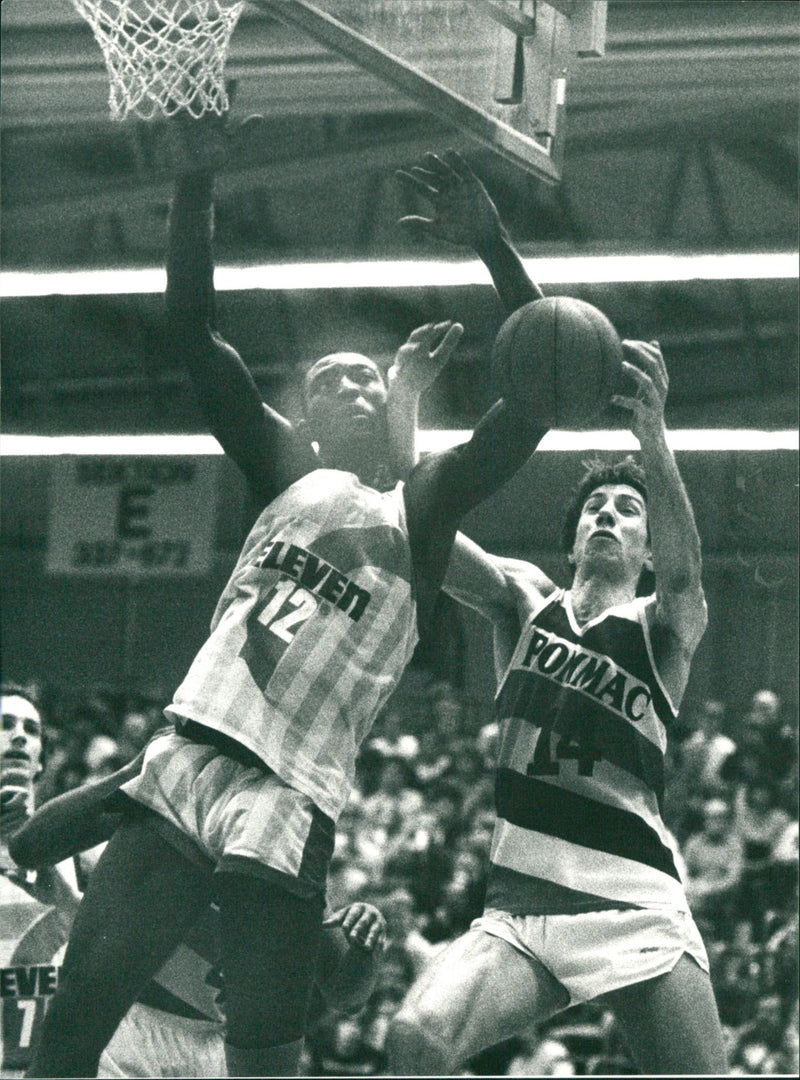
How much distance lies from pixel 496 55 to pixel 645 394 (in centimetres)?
107

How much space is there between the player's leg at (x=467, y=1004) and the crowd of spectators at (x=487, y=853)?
4536mm

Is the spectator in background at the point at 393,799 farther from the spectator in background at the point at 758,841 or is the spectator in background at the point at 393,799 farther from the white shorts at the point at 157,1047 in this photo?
the white shorts at the point at 157,1047

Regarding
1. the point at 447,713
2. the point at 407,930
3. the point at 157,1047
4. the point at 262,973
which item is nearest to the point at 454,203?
the point at 262,973

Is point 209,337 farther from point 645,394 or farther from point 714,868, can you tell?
point 714,868

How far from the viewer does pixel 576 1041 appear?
9.85m

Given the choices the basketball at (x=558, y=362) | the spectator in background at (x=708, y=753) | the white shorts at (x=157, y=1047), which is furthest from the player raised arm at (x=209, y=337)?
the spectator in background at (x=708, y=753)

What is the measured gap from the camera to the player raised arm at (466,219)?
4543 mm

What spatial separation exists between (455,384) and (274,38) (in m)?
4.37

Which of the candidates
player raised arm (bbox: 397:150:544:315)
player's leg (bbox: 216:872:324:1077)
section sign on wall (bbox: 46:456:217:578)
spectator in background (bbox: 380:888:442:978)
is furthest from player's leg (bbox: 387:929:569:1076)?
section sign on wall (bbox: 46:456:217:578)

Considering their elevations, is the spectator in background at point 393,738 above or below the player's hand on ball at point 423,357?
below

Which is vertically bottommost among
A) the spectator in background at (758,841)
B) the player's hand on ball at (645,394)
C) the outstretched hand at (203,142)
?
the spectator in background at (758,841)

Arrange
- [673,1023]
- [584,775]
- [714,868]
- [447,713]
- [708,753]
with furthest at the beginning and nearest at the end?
1. [447,713]
2. [708,753]
3. [714,868]
4. [584,775]
5. [673,1023]

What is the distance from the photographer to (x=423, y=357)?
15.4ft

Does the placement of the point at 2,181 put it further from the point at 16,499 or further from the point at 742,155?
the point at 16,499
